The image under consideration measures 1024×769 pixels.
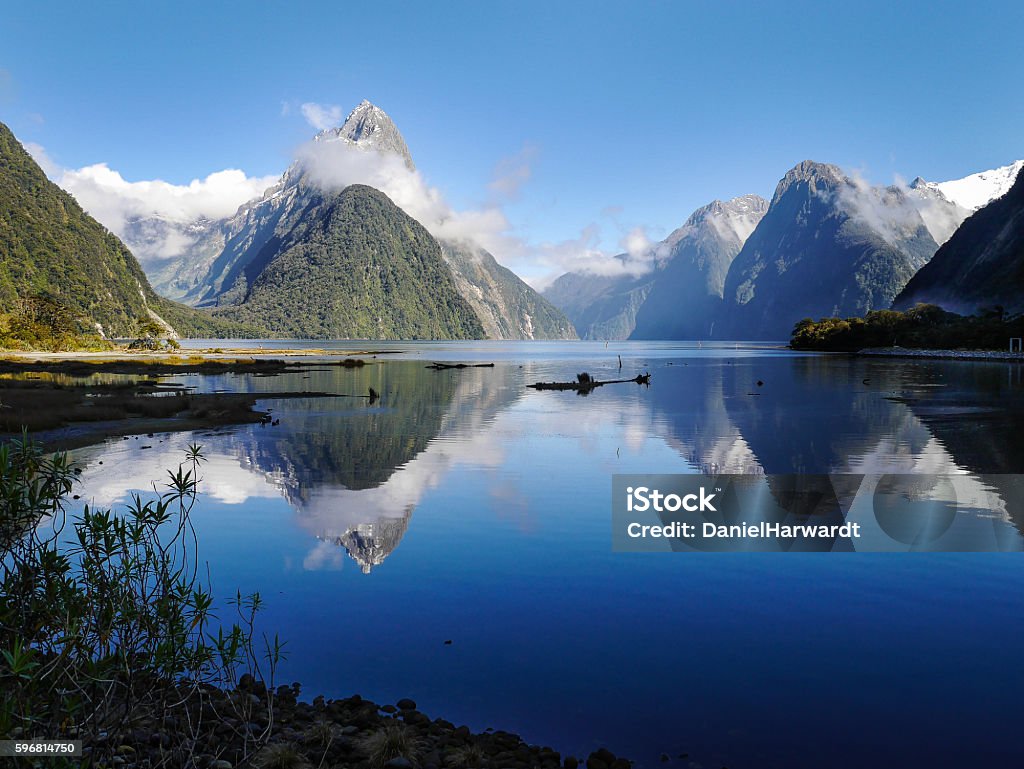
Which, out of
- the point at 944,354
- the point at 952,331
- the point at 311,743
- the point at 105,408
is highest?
the point at 952,331

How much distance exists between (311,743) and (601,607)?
7142mm

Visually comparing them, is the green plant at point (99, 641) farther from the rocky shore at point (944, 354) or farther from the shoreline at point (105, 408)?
the rocky shore at point (944, 354)

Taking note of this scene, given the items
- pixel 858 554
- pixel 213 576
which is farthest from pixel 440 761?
pixel 858 554

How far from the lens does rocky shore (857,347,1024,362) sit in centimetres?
14074

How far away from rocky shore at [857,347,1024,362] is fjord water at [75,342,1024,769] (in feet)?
416

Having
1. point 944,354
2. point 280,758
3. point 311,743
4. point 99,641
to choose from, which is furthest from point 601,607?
point 944,354

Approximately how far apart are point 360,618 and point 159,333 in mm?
179967

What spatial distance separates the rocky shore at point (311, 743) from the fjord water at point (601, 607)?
68cm

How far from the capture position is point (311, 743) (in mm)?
8945

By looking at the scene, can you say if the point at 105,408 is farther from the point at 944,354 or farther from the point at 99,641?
the point at 944,354

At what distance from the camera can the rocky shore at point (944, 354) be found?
141 m

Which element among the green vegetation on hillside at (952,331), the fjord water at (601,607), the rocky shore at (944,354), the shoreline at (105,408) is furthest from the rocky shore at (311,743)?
the green vegetation on hillside at (952,331)

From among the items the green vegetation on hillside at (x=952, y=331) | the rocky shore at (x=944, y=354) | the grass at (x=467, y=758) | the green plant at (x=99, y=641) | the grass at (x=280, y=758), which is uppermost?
the green vegetation on hillside at (x=952, y=331)

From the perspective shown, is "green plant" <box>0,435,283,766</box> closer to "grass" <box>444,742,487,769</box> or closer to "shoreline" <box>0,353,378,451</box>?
"grass" <box>444,742,487,769</box>
